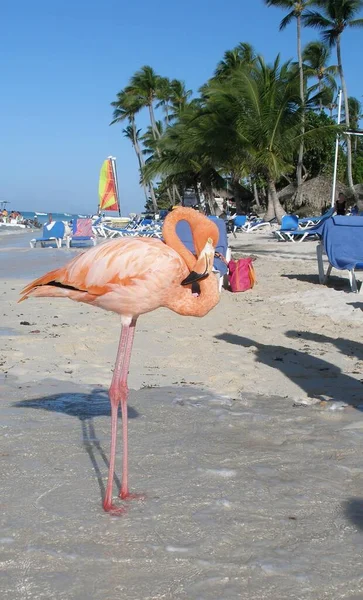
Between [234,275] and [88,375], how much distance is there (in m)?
6.05

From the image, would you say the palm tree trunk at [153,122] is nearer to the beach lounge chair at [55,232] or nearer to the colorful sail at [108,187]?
the colorful sail at [108,187]

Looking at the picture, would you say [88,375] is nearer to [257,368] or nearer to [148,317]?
[257,368]

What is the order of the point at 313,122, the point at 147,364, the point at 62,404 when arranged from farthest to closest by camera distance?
the point at 313,122
the point at 147,364
the point at 62,404

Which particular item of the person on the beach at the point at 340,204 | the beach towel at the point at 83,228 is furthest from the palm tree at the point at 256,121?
the person on the beach at the point at 340,204

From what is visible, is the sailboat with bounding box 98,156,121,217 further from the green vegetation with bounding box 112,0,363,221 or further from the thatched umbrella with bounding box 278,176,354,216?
the thatched umbrella with bounding box 278,176,354,216

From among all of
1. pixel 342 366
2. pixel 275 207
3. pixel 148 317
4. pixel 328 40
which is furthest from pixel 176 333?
pixel 328 40

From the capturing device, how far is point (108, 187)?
55.4 m

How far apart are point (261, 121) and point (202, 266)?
28.5m

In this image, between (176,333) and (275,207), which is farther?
(275,207)

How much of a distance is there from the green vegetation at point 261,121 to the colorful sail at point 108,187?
7362mm

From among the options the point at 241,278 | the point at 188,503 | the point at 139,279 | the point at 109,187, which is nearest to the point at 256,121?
the point at 241,278

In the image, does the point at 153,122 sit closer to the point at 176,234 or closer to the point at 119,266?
the point at 176,234

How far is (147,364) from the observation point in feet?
21.8

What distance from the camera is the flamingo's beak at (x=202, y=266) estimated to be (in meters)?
3.70
